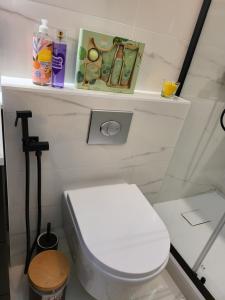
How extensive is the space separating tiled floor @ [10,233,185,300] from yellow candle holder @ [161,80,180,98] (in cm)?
98

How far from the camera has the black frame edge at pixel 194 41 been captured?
1.20 metres

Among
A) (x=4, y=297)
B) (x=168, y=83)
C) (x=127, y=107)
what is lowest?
(x=4, y=297)

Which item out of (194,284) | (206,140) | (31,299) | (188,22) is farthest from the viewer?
(206,140)

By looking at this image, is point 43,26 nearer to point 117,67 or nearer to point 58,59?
point 58,59

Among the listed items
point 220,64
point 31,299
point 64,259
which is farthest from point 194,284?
point 220,64

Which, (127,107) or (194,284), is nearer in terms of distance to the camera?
(127,107)

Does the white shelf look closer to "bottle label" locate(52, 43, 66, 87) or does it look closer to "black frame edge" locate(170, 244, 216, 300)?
"bottle label" locate(52, 43, 66, 87)

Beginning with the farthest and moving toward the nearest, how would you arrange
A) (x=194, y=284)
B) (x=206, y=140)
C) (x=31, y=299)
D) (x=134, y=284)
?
1. (x=206, y=140)
2. (x=194, y=284)
3. (x=31, y=299)
4. (x=134, y=284)

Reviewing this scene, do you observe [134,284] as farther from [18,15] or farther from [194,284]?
[18,15]

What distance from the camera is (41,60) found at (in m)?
0.94

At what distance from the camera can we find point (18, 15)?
0.92 metres

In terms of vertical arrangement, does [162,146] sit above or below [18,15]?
below

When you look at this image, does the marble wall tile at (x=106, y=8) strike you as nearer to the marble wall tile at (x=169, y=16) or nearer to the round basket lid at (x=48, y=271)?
the marble wall tile at (x=169, y=16)

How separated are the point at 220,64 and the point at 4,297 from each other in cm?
161
